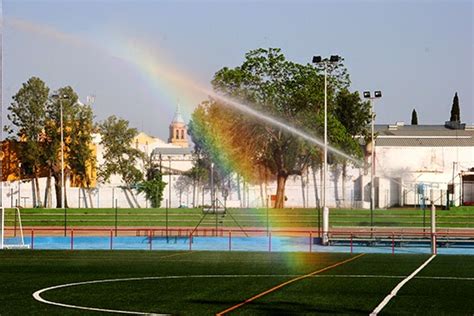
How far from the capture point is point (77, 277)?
33.4 meters

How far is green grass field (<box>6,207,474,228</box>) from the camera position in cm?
6969

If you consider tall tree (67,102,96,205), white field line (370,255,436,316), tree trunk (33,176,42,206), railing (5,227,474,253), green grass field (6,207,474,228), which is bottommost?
white field line (370,255,436,316)

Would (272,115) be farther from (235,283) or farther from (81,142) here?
(235,283)

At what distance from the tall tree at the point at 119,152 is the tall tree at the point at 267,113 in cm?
1342

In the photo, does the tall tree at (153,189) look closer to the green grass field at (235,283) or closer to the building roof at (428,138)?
the building roof at (428,138)

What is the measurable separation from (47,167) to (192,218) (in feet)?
71.0

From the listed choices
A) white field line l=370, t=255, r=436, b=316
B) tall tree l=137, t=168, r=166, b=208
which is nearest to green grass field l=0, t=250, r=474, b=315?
white field line l=370, t=255, r=436, b=316

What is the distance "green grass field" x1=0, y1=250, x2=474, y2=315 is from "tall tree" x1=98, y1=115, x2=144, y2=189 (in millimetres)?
47614

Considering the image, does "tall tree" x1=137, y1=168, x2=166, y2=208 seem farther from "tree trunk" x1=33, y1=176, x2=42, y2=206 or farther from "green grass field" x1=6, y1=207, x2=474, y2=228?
"green grass field" x1=6, y1=207, x2=474, y2=228

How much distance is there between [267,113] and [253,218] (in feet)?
29.1

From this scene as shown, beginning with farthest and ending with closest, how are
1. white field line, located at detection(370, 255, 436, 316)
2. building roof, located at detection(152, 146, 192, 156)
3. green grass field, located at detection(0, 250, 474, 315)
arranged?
building roof, located at detection(152, 146, 192, 156) → green grass field, located at detection(0, 250, 474, 315) → white field line, located at detection(370, 255, 436, 316)

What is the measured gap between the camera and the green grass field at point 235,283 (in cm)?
2447

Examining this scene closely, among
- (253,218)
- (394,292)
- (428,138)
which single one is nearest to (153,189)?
(253,218)

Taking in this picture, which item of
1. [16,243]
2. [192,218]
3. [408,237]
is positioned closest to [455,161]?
[192,218]
